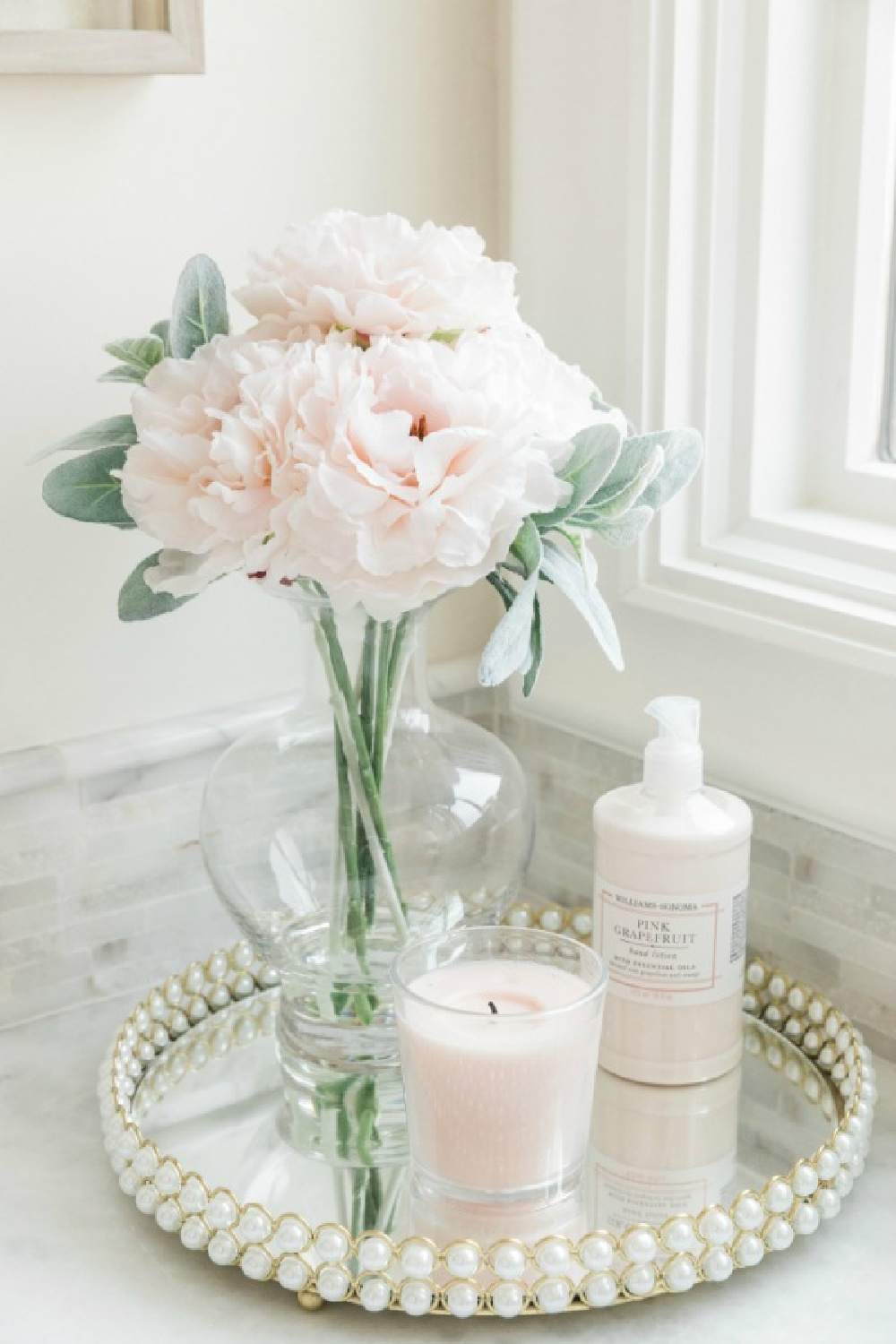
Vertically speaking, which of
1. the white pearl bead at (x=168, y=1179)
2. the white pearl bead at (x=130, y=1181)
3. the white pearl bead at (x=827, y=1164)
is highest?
the white pearl bead at (x=827, y=1164)

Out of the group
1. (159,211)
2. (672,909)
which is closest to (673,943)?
(672,909)

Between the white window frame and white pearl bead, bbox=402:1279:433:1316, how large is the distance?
385 mm

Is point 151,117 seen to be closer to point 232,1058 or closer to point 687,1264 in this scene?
point 232,1058

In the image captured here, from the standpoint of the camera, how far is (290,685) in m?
1.00

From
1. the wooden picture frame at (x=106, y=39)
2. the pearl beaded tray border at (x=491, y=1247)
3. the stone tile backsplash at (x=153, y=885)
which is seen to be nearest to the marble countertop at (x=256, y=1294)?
the pearl beaded tray border at (x=491, y=1247)

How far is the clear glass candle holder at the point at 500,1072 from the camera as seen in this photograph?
69cm

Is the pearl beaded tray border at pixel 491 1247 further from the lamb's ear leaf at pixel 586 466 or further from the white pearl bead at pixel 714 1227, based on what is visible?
the lamb's ear leaf at pixel 586 466

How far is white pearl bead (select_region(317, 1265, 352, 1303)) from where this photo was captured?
25.6 inches

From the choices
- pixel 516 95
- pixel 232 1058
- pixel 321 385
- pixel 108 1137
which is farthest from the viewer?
pixel 516 95

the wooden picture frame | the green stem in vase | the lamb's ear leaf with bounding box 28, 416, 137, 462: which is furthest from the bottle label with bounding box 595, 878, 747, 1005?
the wooden picture frame

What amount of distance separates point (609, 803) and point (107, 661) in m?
0.30

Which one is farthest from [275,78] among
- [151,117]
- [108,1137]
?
[108,1137]

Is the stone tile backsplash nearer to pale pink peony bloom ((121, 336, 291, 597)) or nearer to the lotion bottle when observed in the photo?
the lotion bottle

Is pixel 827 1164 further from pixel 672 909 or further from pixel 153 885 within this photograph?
pixel 153 885
